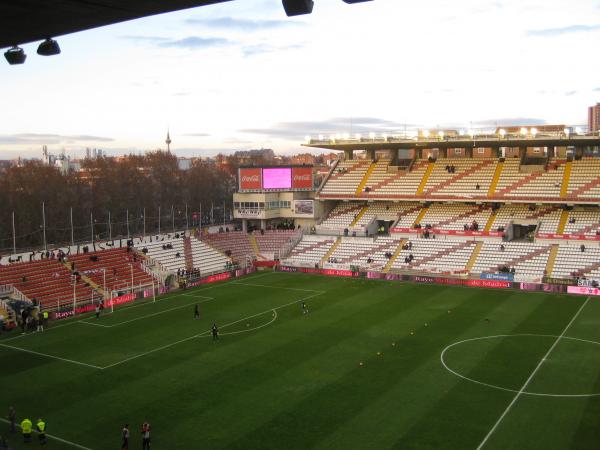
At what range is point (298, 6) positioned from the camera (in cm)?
941

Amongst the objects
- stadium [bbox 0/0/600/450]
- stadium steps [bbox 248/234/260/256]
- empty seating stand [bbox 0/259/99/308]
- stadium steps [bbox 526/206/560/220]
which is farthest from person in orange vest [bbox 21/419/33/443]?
stadium steps [bbox 526/206/560/220]

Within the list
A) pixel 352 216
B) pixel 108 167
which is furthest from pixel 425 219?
pixel 108 167

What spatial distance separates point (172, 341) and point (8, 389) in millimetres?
9212

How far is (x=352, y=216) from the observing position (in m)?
66.2

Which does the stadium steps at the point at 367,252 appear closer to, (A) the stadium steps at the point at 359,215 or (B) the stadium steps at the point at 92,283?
(A) the stadium steps at the point at 359,215

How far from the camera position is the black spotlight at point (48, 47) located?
1202 centimetres

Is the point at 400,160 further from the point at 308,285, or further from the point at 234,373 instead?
the point at 234,373

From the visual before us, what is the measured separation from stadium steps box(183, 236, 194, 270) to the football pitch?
37.3ft

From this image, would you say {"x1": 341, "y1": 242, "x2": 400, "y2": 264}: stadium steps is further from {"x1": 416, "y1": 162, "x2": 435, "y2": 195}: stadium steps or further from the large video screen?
the large video screen

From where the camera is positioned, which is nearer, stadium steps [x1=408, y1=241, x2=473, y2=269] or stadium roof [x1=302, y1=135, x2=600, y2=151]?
stadium steps [x1=408, y1=241, x2=473, y2=269]

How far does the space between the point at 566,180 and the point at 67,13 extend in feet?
181

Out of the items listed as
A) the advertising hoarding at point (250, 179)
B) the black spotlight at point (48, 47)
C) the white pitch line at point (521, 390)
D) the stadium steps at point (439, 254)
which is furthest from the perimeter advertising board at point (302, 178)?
the black spotlight at point (48, 47)

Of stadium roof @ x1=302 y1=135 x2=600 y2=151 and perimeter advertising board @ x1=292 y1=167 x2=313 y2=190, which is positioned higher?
stadium roof @ x1=302 y1=135 x2=600 y2=151

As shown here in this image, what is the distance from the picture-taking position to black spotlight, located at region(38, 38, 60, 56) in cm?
1202
